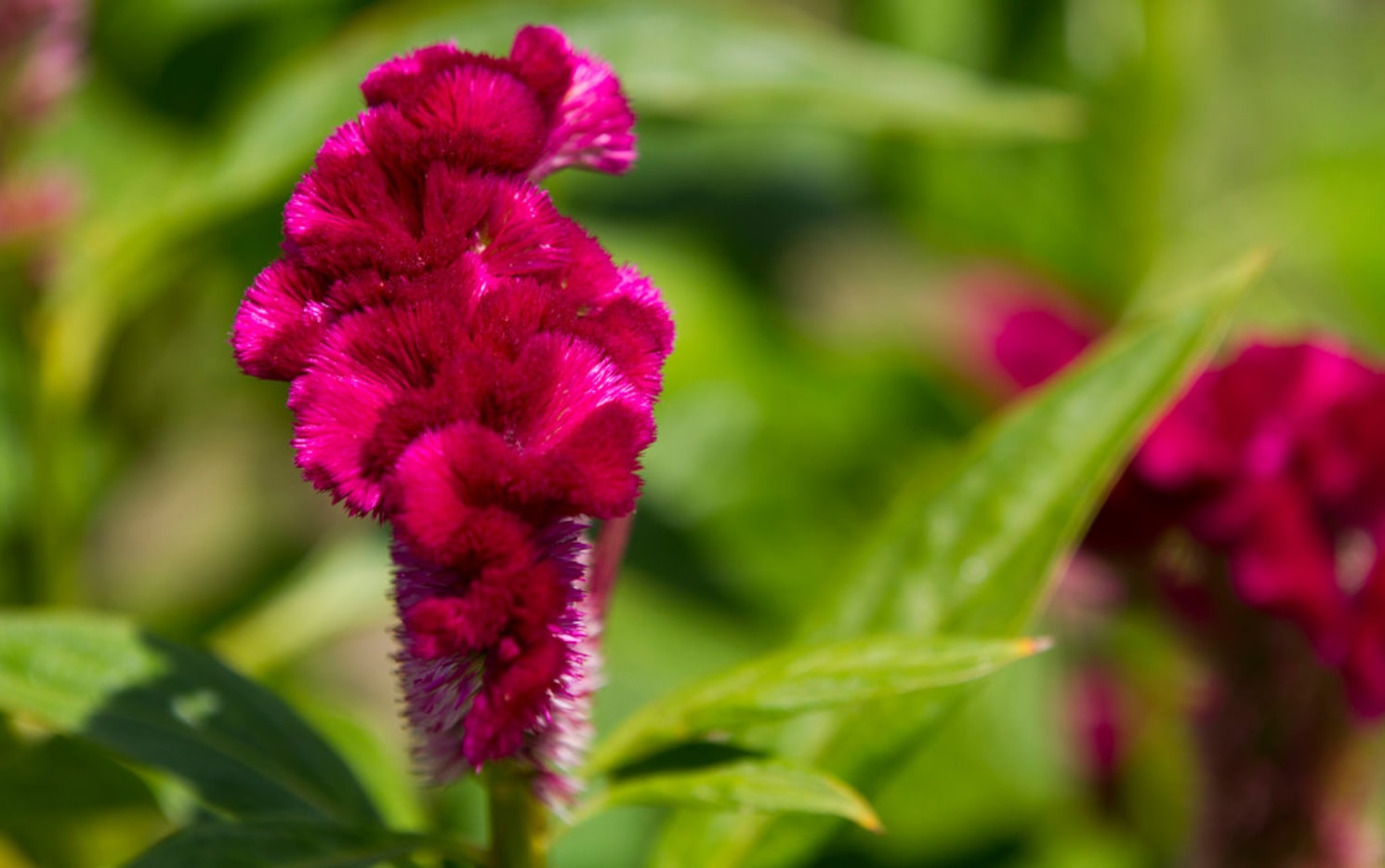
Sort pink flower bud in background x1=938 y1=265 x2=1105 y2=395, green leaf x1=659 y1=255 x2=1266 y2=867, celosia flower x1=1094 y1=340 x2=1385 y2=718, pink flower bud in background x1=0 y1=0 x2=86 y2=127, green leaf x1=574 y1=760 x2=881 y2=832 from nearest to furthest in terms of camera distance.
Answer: green leaf x1=574 y1=760 x2=881 y2=832 < green leaf x1=659 y1=255 x2=1266 y2=867 < celosia flower x1=1094 y1=340 x2=1385 y2=718 < pink flower bud in background x1=0 y1=0 x2=86 y2=127 < pink flower bud in background x1=938 y1=265 x2=1105 y2=395

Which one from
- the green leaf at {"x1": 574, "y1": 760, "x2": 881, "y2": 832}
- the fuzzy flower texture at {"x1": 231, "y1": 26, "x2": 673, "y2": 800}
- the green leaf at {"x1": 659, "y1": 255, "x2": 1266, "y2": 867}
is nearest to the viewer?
the fuzzy flower texture at {"x1": 231, "y1": 26, "x2": 673, "y2": 800}

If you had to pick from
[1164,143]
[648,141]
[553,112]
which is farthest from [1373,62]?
[553,112]

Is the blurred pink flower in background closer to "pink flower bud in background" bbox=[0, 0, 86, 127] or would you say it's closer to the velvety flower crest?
the velvety flower crest

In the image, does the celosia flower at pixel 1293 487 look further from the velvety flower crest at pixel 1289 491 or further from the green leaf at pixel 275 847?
the green leaf at pixel 275 847

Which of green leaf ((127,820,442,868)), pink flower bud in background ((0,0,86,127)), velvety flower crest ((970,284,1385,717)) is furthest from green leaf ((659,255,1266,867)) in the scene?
pink flower bud in background ((0,0,86,127))

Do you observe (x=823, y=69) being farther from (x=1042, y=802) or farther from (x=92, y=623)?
(x=1042, y=802)

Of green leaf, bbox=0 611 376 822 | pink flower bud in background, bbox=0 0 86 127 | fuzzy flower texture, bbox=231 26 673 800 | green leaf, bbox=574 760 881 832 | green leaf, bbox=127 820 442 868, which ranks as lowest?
green leaf, bbox=127 820 442 868

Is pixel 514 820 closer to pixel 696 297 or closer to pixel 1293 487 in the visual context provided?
pixel 1293 487
